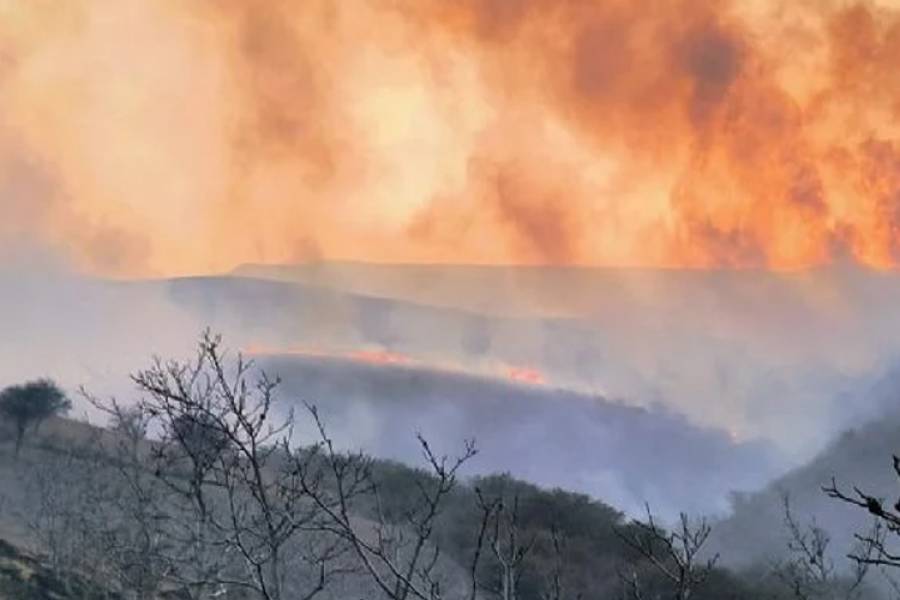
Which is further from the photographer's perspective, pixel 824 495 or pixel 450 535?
pixel 824 495

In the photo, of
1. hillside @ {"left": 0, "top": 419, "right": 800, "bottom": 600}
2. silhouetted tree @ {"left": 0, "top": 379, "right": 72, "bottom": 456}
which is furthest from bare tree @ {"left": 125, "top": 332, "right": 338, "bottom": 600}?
silhouetted tree @ {"left": 0, "top": 379, "right": 72, "bottom": 456}

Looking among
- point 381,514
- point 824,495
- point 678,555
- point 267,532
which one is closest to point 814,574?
point 267,532

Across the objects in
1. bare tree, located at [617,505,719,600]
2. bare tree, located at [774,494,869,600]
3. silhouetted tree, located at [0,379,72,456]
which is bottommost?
bare tree, located at [617,505,719,600]

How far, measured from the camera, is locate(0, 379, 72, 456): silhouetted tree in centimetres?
8231

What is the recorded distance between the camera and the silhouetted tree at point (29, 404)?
82.3 m

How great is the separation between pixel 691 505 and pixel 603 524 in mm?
53919

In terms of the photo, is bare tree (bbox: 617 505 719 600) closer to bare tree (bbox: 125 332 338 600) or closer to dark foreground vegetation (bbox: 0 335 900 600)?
dark foreground vegetation (bbox: 0 335 900 600)

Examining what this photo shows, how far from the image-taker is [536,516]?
72312mm

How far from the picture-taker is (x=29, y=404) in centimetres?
8425

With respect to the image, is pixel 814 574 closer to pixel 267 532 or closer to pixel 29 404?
pixel 267 532

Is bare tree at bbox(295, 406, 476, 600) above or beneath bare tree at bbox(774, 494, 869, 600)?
beneath

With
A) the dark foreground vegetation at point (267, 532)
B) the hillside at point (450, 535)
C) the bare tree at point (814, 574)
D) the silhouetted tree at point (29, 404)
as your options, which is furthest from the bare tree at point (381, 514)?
the silhouetted tree at point (29, 404)

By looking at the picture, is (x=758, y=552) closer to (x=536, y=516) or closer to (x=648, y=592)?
(x=536, y=516)

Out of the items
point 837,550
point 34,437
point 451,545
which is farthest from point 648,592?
point 34,437
